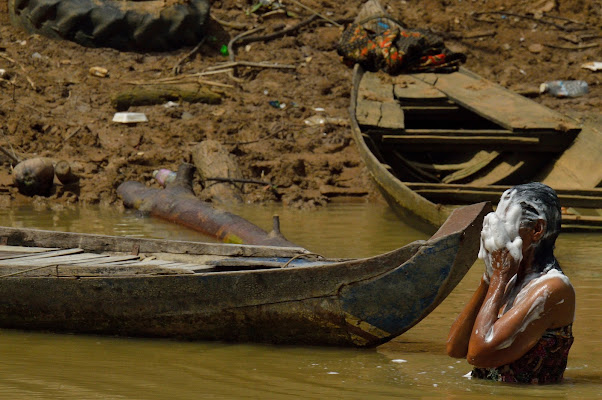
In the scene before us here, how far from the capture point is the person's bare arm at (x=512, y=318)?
12.6ft

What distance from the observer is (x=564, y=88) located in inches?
493

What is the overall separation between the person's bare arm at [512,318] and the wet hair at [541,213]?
0.38 feet

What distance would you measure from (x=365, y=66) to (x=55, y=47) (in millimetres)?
4188

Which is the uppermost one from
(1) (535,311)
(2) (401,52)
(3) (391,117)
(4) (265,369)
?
(2) (401,52)

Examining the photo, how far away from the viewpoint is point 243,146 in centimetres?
1116

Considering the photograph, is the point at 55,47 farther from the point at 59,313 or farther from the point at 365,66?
the point at 59,313

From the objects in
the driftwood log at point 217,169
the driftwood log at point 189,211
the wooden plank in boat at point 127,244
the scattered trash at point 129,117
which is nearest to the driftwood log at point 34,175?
the driftwood log at point 189,211

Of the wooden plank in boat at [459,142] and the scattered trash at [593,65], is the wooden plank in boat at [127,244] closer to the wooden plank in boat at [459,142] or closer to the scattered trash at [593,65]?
the wooden plank in boat at [459,142]

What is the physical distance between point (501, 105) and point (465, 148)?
699mm

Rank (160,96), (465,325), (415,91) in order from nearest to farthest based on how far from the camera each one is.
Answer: (465,325)
(415,91)
(160,96)

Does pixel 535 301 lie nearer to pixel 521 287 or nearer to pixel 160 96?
pixel 521 287

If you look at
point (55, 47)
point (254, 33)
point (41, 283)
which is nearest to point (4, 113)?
point (55, 47)

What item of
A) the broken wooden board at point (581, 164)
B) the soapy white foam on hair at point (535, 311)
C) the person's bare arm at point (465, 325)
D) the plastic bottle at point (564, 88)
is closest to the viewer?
the soapy white foam on hair at point (535, 311)

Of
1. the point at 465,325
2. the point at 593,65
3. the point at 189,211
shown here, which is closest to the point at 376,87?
the point at 189,211
